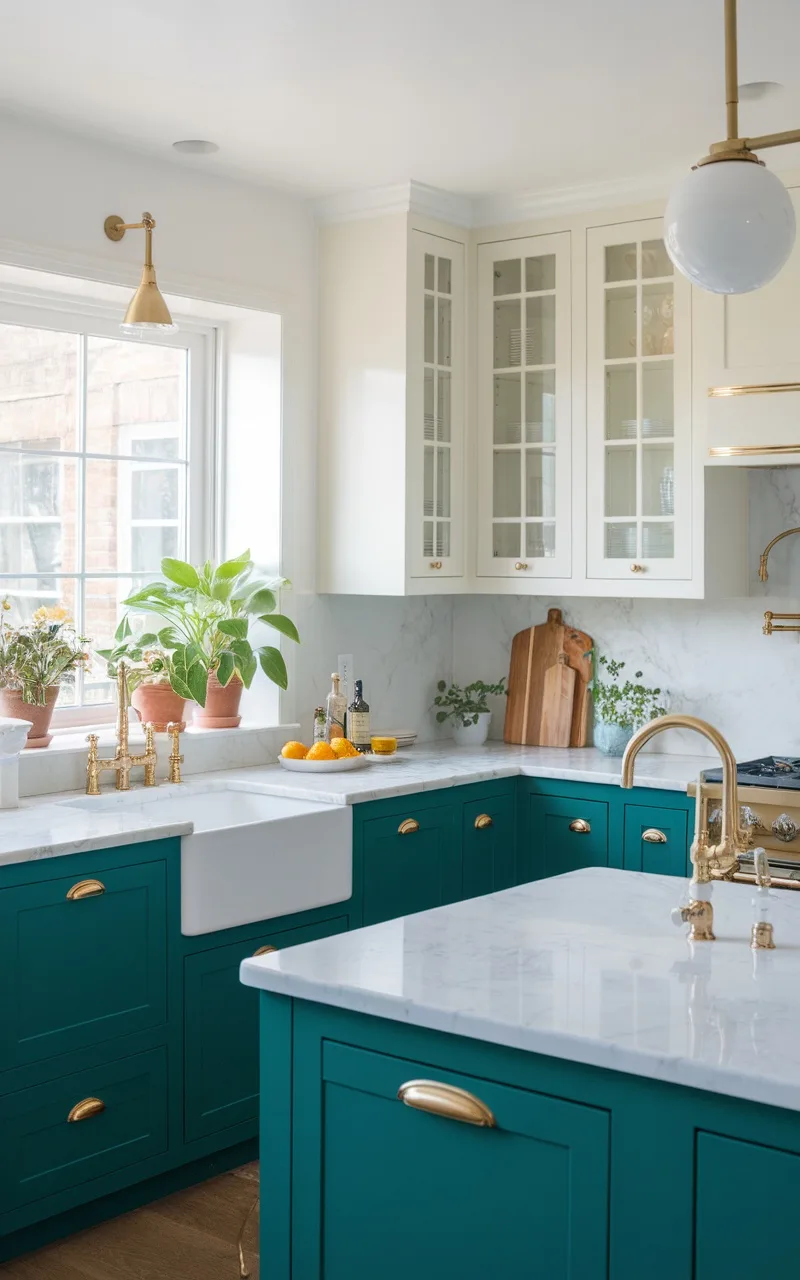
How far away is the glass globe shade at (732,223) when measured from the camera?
6.01ft

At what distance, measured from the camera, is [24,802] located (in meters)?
3.53

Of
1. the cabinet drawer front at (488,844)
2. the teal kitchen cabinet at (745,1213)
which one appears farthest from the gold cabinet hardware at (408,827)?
the teal kitchen cabinet at (745,1213)

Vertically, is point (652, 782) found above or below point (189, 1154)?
above

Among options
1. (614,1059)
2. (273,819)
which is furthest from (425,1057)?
(273,819)

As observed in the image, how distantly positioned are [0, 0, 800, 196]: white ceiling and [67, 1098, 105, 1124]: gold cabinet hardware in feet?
7.83

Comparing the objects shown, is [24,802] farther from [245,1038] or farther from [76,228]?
[76,228]

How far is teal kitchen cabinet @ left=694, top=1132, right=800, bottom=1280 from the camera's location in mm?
1457

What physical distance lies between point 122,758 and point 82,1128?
1050mm

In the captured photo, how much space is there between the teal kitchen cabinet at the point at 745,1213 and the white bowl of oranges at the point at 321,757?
2.66 m

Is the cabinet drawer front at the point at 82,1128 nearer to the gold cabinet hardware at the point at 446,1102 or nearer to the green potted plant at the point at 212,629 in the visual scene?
the green potted plant at the point at 212,629

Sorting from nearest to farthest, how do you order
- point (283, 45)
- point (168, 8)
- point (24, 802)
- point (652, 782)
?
point (168, 8) < point (283, 45) < point (24, 802) < point (652, 782)

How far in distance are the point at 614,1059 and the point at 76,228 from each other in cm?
294

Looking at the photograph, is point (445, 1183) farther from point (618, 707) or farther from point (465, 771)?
point (618, 707)

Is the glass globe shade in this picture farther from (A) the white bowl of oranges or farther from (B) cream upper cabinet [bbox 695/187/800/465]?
(A) the white bowl of oranges
